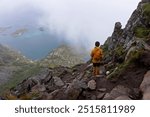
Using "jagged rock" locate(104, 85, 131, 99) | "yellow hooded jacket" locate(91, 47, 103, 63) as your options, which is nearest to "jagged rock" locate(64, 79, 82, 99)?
"jagged rock" locate(104, 85, 131, 99)

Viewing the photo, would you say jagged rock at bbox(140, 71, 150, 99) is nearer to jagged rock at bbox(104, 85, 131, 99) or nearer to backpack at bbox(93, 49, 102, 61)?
jagged rock at bbox(104, 85, 131, 99)

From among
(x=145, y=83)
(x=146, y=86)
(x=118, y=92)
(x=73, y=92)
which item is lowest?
(x=73, y=92)

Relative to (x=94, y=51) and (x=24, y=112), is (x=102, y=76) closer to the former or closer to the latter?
(x=94, y=51)

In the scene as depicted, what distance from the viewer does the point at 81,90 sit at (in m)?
32.9

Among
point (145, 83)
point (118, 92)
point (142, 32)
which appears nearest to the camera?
point (118, 92)

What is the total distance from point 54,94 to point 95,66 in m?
6.01

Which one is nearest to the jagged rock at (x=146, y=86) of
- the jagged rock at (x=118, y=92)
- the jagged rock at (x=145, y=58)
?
the jagged rock at (x=118, y=92)

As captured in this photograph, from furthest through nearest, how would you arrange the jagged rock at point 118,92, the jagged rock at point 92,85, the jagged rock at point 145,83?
the jagged rock at point 92,85 → the jagged rock at point 145,83 → the jagged rock at point 118,92

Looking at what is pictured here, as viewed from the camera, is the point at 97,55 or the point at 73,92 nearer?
the point at 73,92

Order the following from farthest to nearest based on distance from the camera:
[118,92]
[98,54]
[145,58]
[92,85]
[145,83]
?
[98,54] → [145,58] → [92,85] → [145,83] → [118,92]

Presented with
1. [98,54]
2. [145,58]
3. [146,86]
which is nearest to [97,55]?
[98,54]

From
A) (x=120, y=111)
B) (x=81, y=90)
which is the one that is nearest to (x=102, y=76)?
(x=81, y=90)

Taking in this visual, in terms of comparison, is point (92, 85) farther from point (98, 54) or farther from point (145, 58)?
point (145, 58)

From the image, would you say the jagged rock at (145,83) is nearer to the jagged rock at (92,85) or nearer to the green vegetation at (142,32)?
the jagged rock at (92,85)
